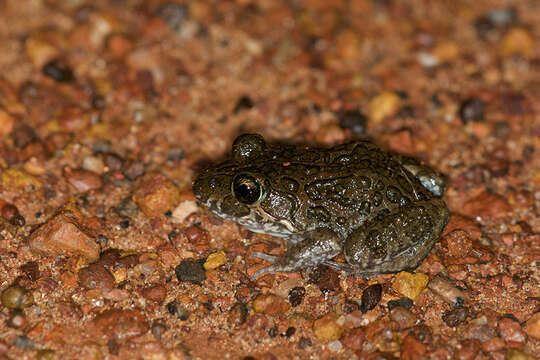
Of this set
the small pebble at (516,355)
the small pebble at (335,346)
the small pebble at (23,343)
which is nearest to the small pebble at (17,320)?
the small pebble at (23,343)

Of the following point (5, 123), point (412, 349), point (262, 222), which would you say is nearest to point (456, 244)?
point (412, 349)

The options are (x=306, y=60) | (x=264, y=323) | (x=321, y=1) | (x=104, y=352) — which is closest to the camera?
(x=104, y=352)

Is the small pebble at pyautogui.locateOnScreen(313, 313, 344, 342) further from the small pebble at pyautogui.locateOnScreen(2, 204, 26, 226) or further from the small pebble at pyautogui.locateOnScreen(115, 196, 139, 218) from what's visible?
the small pebble at pyautogui.locateOnScreen(2, 204, 26, 226)

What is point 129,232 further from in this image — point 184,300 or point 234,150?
point 234,150

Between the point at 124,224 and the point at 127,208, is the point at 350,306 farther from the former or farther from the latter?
the point at 127,208

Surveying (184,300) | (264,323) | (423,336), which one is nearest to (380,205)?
(423,336)
